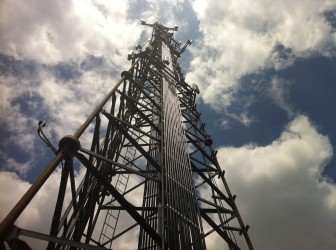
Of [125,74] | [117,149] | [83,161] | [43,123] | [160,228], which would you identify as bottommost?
[160,228]

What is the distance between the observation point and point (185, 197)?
7.28m

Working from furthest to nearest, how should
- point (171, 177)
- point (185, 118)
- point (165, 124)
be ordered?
point (185, 118), point (165, 124), point (171, 177)

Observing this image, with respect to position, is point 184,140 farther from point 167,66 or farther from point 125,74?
point 167,66

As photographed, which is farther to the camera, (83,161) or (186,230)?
(186,230)

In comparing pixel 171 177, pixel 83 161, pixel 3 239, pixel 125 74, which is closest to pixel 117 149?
pixel 125 74

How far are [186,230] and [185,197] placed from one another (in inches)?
41.4

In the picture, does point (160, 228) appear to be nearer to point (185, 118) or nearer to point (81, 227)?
point (81, 227)

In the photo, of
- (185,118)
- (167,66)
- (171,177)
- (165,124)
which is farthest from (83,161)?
(167,66)

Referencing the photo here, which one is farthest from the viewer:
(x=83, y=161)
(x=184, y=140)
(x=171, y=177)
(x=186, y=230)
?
(x=184, y=140)

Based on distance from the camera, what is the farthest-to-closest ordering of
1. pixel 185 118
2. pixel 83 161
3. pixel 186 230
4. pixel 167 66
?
pixel 167 66, pixel 185 118, pixel 186 230, pixel 83 161

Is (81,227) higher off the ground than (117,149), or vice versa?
(117,149)

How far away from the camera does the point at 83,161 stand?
550 centimetres

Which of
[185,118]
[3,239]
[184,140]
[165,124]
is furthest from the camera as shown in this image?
[185,118]

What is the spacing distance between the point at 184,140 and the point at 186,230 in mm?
4344
